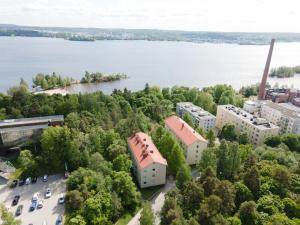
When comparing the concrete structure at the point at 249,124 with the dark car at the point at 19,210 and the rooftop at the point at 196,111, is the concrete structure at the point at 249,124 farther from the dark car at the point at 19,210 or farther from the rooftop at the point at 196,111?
the dark car at the point at 19,210

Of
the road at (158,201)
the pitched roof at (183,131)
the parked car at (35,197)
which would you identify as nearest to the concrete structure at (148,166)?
the road at (158,201)

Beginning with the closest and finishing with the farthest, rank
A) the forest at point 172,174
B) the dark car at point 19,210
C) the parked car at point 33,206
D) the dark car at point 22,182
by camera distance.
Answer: the forest at point 172,174
the dark car at point 19,210
the parked car at point 33,206
the dark car at point 22,182

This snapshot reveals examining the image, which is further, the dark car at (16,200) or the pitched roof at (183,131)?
the pitched roof at (183,131)

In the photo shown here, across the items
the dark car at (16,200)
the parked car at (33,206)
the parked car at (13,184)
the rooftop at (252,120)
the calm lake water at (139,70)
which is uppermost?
the rooftop at (252,120)

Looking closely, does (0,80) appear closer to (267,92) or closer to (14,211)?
(14,211)

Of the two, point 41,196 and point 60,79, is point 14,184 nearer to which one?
point 41,196

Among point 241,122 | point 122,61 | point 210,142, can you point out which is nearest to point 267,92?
point 241,122

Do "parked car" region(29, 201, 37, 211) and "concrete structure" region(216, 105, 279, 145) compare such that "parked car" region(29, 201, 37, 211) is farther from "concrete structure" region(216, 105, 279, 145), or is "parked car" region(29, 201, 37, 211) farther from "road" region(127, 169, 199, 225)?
"concrete structure" region(216, 105, 279, 145)

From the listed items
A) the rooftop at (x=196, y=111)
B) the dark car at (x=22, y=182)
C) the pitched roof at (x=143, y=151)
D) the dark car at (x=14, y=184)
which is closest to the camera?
the pitched roof at (x=143, y=151)
